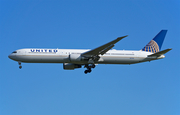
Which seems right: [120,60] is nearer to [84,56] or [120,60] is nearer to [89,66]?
[89,66]

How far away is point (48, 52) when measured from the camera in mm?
47969

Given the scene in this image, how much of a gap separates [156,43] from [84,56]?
50.2ft

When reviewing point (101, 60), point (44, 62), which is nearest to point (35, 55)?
point (44, 62)

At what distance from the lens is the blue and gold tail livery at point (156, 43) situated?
5350 centimetres

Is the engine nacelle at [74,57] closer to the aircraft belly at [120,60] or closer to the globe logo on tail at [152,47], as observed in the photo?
the aircraft belly at [120,60]

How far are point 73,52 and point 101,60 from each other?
16.5ft

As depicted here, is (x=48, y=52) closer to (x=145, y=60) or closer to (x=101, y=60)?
(x=101, y=60)

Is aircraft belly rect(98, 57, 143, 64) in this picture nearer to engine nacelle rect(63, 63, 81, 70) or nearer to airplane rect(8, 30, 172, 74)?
airplane rect(8, 30, 172, 74)

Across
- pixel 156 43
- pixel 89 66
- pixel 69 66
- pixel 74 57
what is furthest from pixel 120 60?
pixel 156 43

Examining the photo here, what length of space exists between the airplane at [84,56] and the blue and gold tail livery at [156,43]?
1809mm

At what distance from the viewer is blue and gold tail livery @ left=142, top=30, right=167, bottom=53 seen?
53500 mm

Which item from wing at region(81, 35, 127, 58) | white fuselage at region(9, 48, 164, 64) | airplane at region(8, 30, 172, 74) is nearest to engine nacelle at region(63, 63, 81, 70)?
airplane at region(8, 30, 172, 74)

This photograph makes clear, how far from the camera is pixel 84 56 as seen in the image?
4819 cm

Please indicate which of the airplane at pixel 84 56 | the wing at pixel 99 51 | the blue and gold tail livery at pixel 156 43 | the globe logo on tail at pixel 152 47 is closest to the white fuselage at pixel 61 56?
the airplane at pixel 84 56
